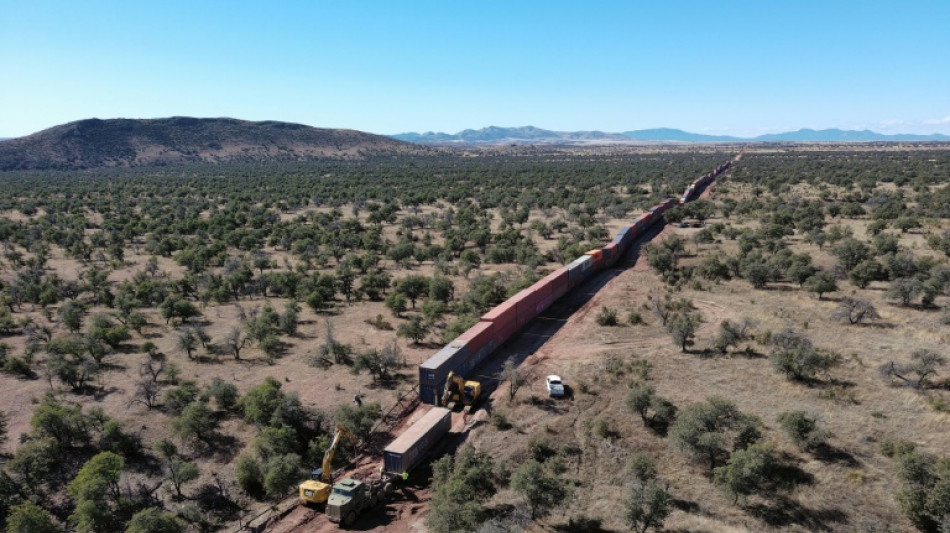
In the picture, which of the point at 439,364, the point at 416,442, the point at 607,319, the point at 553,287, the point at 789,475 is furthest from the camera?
the point at 553,287

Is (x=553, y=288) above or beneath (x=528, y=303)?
above

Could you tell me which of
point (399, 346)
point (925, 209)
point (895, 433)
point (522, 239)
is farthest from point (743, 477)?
point (925, 209)

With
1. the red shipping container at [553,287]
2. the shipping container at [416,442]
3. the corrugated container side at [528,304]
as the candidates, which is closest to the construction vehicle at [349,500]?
the shipping container at [416,442]

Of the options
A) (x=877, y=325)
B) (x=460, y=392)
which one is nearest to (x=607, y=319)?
(x=460, y=392)

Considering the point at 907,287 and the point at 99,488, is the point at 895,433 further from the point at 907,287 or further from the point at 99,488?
the point at 99,488

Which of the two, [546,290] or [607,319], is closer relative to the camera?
[607,319]

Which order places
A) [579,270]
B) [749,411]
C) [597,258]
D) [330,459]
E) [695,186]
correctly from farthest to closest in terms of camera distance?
[695,186], [597,258], [579,270], [749,411], [330,459]

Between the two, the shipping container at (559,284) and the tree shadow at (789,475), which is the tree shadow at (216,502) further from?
the shipping container at (559,284)

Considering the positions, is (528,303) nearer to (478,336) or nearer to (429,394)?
(478,336)

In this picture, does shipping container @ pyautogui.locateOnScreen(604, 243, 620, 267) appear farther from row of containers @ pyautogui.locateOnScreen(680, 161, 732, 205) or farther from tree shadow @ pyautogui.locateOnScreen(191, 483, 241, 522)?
tree shadow @ pyautogui.locateOnScreen(191, 483, 241, 522)
